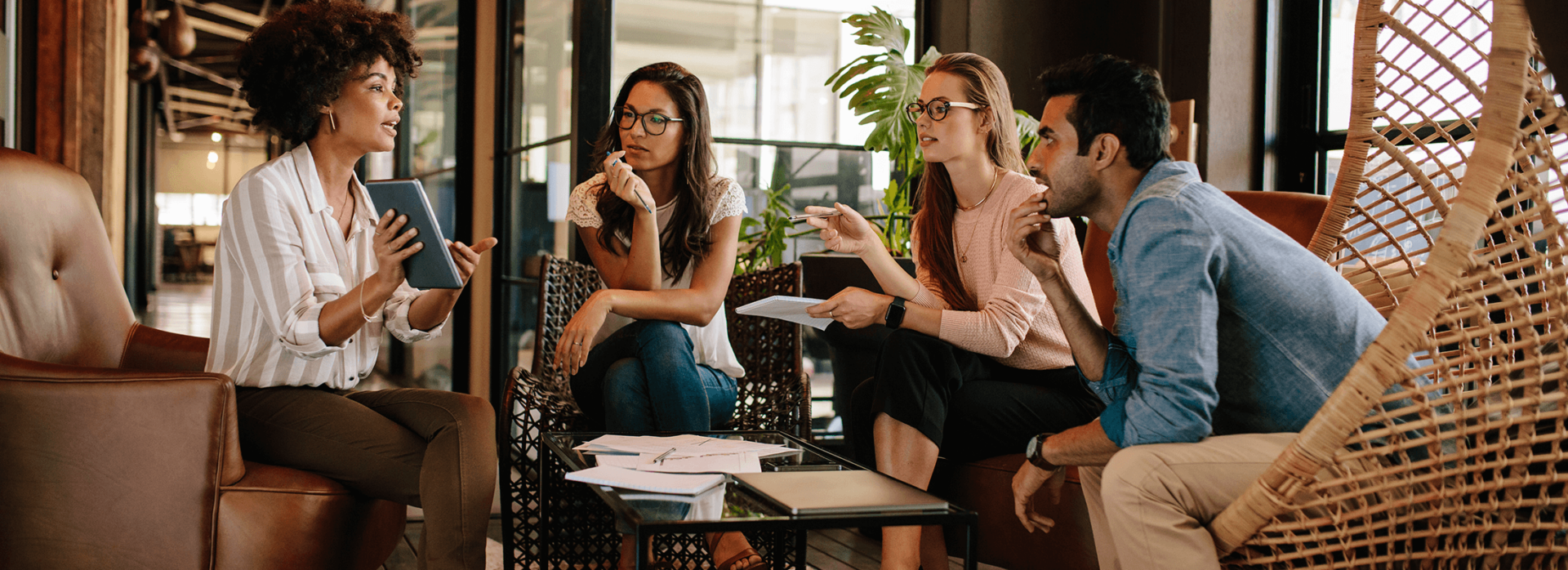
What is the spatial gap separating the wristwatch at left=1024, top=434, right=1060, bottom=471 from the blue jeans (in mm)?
728

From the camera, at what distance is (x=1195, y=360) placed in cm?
123

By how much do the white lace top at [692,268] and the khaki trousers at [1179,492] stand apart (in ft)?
3.77

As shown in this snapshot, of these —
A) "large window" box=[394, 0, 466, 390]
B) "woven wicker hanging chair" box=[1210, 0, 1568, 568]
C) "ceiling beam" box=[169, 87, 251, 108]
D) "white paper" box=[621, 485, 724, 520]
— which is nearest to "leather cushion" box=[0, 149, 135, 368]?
"white paper" box=[621, 485, 724, 520]

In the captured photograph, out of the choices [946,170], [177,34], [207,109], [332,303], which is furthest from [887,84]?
[207,109]

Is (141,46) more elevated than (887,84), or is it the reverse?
(141,46)

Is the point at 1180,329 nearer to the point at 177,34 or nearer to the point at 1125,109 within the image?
the point at 1125,109

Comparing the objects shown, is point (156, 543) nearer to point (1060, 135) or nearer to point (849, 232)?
point (849, 232)

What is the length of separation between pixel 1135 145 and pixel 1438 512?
61cm

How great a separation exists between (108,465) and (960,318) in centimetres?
142

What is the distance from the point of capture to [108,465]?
1444 millimetres

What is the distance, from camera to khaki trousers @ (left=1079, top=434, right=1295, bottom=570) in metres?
1.20

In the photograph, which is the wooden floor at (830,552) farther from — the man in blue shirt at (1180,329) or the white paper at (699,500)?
the white paper at (699,500)

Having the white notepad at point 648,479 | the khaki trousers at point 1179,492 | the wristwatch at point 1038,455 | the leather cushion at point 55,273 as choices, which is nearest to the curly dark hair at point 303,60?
the leather cushion at point 55,273

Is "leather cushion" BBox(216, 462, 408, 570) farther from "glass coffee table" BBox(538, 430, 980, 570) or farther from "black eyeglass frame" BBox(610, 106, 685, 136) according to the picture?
"black eyeglass frame" BBox(610, 106, 685, 136)
